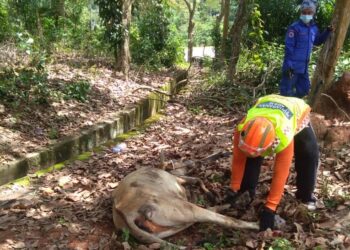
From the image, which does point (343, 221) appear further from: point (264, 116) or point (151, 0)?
point (151, 0)

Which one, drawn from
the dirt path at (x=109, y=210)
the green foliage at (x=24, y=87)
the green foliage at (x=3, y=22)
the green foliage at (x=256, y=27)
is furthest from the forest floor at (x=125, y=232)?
the green foliage at (x=256, y=27)

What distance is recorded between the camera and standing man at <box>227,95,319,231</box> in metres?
3.41

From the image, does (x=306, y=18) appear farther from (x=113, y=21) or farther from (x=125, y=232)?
(x=113, y=21)

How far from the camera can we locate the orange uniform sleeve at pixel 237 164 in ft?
13.4

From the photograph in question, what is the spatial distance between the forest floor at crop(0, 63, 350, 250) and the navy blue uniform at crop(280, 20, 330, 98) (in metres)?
1.74

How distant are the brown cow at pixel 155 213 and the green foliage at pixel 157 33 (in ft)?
34.0

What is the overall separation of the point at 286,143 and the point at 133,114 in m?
5.39

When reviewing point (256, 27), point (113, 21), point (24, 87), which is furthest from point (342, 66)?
point (113, 21)

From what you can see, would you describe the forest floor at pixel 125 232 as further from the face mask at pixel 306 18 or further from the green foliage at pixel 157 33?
the green foliage at pixel 157 33

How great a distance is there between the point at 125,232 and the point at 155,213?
325 mm

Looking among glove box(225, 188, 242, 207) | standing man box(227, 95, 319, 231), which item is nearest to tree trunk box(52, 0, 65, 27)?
glove box(225, 188, 242, 207)

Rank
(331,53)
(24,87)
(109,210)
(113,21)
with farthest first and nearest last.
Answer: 1. (113,21)
2. (24,87)
3. (331,53)
4. (109,210)

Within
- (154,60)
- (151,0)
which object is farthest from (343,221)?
(151,0)

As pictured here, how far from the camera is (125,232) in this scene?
12.7ft
